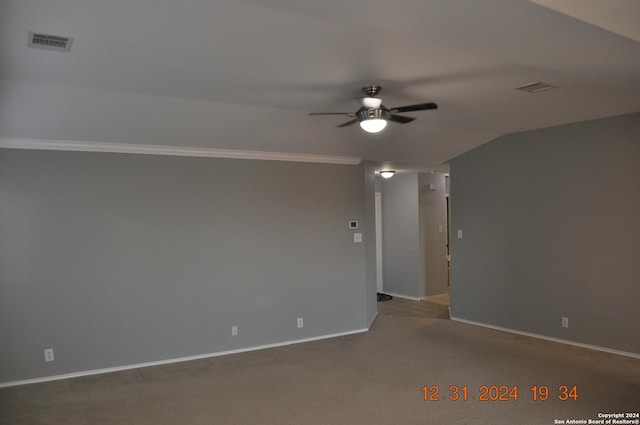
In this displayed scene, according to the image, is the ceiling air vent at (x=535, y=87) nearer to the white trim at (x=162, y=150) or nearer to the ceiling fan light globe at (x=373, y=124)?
the ceiling fan light globe at (x=373, y=124)

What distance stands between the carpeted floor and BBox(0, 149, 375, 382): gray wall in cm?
36

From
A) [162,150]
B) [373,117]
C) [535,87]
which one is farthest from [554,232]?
[162,150]

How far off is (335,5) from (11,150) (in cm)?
376

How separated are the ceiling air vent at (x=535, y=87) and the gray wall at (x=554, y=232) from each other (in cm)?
165

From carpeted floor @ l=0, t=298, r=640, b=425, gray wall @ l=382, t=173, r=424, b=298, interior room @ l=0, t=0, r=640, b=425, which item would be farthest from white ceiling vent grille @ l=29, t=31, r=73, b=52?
gray wall @ l=382, t=173, r=424, b=298

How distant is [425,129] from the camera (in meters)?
5.54

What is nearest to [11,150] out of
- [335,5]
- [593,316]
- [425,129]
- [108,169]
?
[108,169]

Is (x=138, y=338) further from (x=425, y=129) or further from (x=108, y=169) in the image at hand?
(x=425, y=129)

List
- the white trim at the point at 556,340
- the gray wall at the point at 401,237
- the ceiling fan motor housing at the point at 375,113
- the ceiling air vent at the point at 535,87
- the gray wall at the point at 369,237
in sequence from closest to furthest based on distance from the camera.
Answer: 1. the ceiling fan motor housing at the point at 375,113
2. the ceiling air vent at the point at 535,87
3. the white trim at the point at 556,340
4. the gray wall at the point at 369,237
5. the gray wall at the point at 401,237

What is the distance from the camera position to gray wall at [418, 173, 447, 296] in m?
8.39

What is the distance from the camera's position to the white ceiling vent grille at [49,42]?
2.63 meters

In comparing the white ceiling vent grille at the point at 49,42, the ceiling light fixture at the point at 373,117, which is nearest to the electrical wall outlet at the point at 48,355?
the white ceiling vent grille at the point at 49,42

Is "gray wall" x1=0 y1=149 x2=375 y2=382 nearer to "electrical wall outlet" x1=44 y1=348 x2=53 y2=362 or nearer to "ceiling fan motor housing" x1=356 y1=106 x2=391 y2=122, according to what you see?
"electrical wall outlet" x1=44 y1=348 x2=53 y2=362

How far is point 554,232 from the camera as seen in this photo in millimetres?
5535
